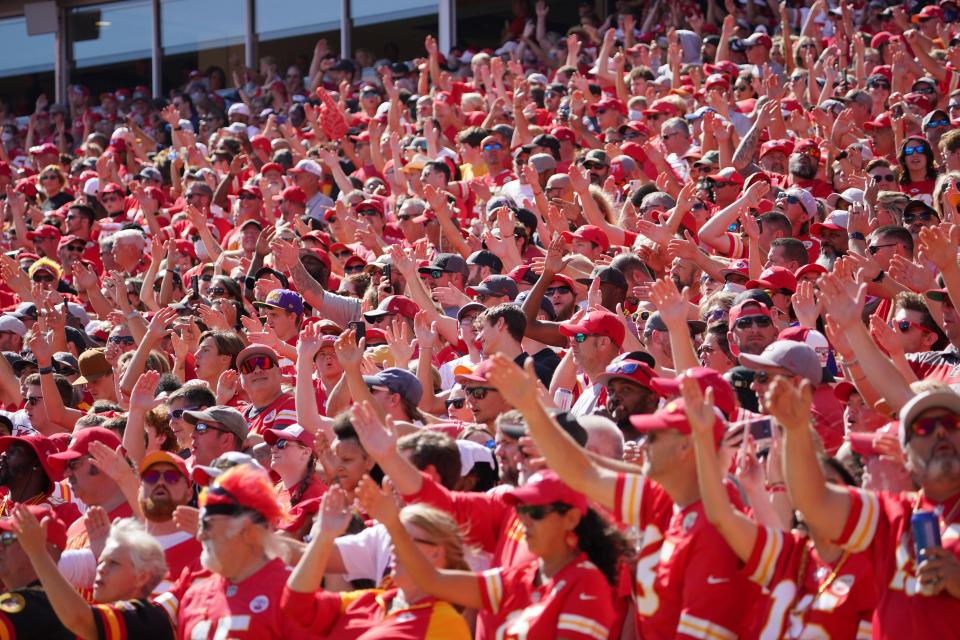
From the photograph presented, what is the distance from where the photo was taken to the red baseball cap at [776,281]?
7.07 m

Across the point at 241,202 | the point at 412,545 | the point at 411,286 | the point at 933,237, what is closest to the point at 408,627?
the point at 412,545

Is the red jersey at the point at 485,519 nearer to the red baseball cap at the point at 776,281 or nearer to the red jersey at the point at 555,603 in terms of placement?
the red jersey at the point at 555,603

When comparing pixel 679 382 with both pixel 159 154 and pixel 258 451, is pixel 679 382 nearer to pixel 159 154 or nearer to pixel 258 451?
pixel 258 451

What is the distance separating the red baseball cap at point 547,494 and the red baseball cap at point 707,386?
0.41 metres

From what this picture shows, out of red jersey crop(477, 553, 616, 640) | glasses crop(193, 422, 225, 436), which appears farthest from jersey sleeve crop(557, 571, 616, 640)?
glasses crop(193, 422, 225, 436)

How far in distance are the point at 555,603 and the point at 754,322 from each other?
2.48 meters

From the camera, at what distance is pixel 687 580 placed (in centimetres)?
404

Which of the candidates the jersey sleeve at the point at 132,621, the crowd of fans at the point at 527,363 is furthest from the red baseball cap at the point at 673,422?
the jersey sleeve at the point at 132,621

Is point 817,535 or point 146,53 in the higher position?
point 146,53

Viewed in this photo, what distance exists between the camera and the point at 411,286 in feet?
26.0

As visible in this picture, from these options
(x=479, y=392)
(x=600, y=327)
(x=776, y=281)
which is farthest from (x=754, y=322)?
(x=479, y=392)

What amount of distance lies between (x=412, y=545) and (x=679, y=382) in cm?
91

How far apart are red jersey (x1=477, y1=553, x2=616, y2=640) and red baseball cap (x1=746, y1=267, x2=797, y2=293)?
3.10 metres

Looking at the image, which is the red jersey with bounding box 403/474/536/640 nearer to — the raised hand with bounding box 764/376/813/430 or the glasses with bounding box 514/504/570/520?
the glasses with bounding box 514/504/570/520
